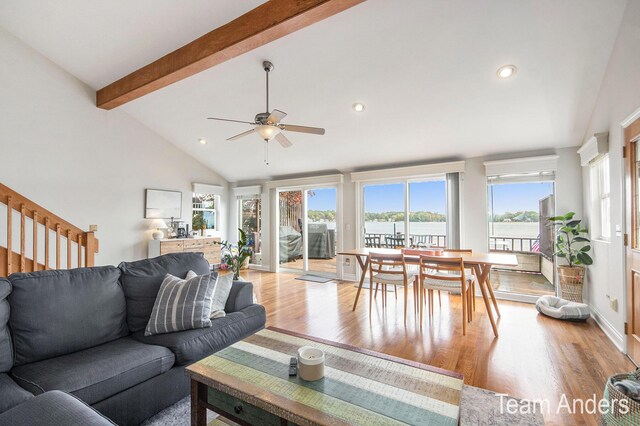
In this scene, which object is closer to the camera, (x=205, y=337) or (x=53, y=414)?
(x=53, y=414)

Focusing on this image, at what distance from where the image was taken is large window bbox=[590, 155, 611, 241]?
10.7 feet

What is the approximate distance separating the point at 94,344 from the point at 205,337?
67 cm

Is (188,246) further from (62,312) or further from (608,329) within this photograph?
(608,329)

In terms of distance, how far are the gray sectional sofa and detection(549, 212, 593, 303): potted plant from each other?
3995 mm

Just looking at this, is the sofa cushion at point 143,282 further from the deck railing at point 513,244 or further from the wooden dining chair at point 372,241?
the deck railing at point 513,244

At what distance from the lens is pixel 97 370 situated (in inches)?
60.9

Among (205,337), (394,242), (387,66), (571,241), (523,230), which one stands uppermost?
(387,66)

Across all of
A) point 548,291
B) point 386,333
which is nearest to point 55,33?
point 386,333

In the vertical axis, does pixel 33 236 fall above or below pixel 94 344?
above

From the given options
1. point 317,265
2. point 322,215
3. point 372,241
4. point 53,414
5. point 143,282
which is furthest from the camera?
point 317,265

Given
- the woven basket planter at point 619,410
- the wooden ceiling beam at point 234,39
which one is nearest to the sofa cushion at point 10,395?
the woven basket planter at point 619,410

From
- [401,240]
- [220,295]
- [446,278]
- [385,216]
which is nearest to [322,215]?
[385,216]

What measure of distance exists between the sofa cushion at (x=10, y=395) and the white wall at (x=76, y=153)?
4133mm

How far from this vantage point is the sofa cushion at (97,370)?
1.45 m
